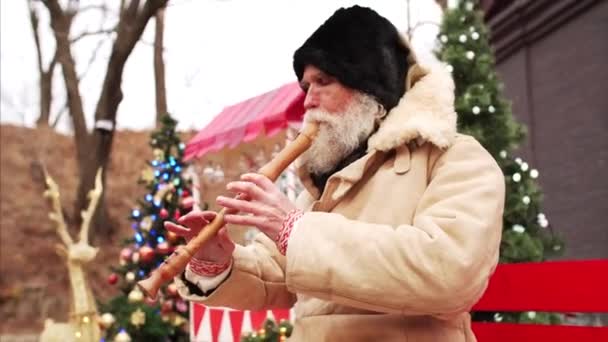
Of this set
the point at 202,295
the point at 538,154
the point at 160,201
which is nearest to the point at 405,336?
the point at 202,295

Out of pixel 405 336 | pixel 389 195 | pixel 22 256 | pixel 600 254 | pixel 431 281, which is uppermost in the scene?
pixel 389 195

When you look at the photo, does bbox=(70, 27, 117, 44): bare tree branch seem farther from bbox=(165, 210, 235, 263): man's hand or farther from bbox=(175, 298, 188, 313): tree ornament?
bbox=(165, 210, 235, 263): man's hand

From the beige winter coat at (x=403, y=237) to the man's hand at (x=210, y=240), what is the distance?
0.26 feet

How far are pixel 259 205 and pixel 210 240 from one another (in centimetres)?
43

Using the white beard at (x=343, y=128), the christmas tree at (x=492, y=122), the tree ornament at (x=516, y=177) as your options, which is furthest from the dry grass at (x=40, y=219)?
the white beard at (x=343, y=128)

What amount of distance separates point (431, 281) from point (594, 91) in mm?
7487

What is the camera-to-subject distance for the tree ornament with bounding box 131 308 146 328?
8180mm

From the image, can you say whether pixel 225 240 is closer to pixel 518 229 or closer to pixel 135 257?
pixel 518 229

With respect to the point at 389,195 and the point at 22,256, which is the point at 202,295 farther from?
the point at 22,256

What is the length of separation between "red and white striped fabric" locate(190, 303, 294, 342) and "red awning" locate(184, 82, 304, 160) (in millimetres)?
1559

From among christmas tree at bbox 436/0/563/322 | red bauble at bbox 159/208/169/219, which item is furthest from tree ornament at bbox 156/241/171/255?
christmas tree at bbox 436/0/563/322

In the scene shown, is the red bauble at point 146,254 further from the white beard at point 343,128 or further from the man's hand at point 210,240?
the white beard at point 343,128

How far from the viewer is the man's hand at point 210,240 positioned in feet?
7.81

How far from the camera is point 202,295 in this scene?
265 cm
